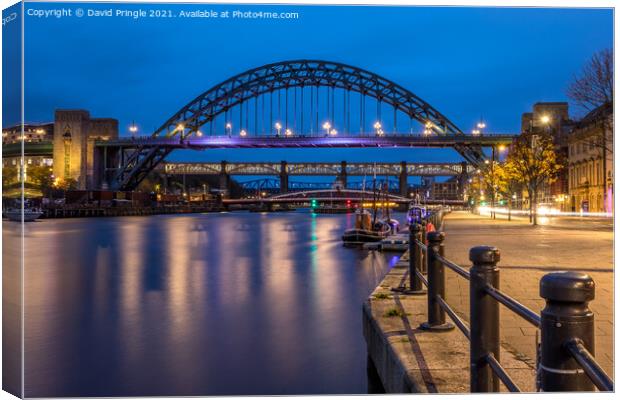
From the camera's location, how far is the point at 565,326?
7.20 feet

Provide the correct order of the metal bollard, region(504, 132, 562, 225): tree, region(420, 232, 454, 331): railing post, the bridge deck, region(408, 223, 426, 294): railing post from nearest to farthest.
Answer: the metal bollard → region(420, 232, 454, 331): railing post → region(408, 223, 426, 294): railing post → region(504, 132, 562, 225): tree → the bridge deck

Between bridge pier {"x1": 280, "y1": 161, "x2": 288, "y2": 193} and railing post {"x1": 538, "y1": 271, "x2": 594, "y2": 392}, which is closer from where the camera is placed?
railing post {"x1": 538, "y1": 271, "x2": 594, "y2": 392}

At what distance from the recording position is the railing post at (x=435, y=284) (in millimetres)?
5652

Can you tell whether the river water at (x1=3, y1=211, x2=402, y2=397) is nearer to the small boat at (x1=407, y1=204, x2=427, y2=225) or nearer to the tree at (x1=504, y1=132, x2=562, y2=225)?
the small boat at (x1=407, y1=204, x2=427, y2=225)

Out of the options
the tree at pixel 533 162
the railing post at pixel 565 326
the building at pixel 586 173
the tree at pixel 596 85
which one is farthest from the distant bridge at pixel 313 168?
the railing post at pixel 565 326

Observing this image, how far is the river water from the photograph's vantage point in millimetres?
8273

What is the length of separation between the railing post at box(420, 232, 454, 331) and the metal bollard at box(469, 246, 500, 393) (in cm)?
193

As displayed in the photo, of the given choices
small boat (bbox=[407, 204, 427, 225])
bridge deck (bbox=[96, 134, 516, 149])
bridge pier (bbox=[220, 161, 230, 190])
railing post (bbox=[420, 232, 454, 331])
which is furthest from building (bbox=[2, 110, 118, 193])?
bridge pier (bbox=[220, 161, 230, 190])

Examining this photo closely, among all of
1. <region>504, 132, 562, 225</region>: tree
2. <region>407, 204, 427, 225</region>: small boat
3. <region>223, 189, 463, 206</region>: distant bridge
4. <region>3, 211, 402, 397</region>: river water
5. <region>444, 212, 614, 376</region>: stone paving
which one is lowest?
<region>3, 211, 402, 397</region>: river water

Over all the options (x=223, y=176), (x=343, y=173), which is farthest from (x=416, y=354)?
(x=223, y=176)

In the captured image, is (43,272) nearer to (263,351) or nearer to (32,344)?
(32,344)

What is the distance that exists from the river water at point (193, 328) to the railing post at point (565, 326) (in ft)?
13.5

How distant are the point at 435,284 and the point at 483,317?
2.09m

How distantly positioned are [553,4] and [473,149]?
80.4 m
